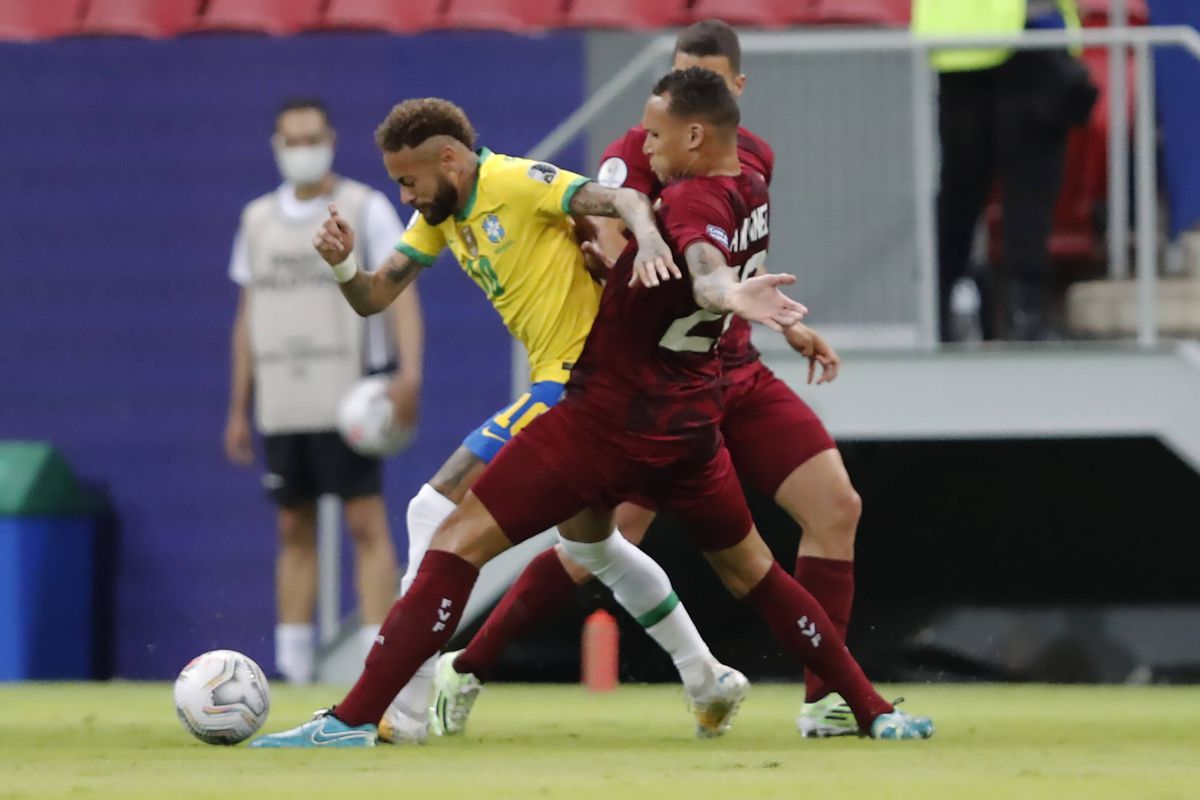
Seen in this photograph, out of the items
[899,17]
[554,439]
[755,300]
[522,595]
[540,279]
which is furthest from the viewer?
[899,17]

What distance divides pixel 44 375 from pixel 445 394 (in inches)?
83.6

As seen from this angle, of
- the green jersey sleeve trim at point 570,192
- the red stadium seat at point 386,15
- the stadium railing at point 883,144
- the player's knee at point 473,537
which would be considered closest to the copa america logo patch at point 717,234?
the green jersey sleeve trim at point 570,192

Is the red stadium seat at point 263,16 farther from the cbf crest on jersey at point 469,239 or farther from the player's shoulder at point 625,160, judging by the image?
the cbf crest on jersey at point 469,239

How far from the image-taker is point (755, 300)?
5.74 m

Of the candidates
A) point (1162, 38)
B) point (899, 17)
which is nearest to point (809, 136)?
point (1162, 38)

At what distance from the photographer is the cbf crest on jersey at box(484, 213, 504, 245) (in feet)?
22.2

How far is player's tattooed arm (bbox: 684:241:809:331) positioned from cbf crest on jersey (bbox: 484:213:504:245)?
2.83ft

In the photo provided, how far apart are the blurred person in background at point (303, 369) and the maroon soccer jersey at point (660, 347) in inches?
158

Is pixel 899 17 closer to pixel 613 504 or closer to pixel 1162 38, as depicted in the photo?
pixel 1162 38

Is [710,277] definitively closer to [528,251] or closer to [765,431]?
[528,251]

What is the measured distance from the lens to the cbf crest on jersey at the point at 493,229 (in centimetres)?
675

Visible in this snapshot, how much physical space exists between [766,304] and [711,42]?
169 cm

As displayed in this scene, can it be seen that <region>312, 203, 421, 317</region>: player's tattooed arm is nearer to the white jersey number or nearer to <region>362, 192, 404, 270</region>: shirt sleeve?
the white jersey number

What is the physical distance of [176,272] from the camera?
12.2 metres
